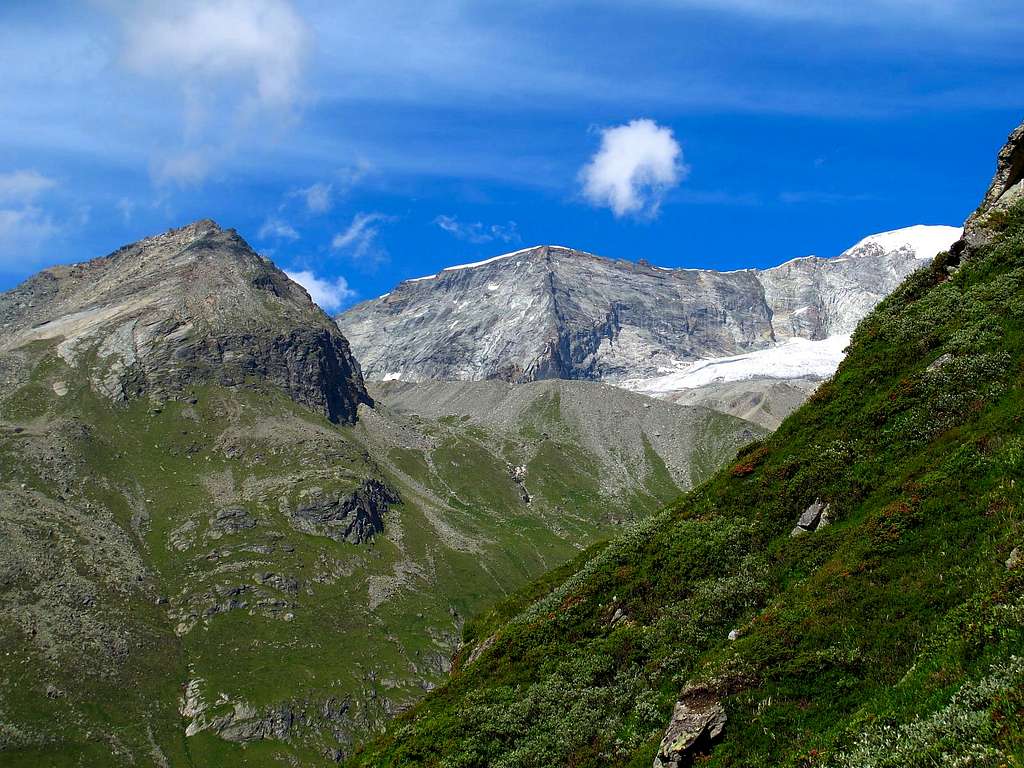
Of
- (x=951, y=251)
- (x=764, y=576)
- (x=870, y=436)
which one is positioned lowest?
(x=764, y=576)

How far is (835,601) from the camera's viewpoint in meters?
28.0

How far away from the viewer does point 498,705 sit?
121ft

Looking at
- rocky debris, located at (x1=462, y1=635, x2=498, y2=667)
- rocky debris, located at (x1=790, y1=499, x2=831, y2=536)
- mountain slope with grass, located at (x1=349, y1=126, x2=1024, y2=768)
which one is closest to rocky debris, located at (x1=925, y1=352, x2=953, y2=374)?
mountain slope with grass, located at (x1=349, y1=126, x2=1024, y2=768)

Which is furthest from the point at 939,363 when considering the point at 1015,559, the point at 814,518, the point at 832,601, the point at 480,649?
the point at 480,649

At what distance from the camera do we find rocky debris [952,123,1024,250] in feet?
165

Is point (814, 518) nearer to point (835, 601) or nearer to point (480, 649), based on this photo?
point (835, 601)

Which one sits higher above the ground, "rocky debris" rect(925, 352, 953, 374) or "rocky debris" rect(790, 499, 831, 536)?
"rocky debris" rect(925, 352, 953, 374)

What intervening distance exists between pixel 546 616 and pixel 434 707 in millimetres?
7666

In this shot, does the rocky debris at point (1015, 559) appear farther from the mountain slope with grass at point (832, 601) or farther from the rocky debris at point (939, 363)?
the rocky debris at point (939, 363)

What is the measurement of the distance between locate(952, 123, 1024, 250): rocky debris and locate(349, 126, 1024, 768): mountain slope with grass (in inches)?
7.4

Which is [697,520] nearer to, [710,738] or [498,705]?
[498,705]

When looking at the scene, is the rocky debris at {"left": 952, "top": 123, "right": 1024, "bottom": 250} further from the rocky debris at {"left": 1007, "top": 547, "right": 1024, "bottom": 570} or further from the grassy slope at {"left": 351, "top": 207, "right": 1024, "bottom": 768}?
the rocky debris at {"left": 1007, "top": 547, "right": 1024, "bottom": 570}

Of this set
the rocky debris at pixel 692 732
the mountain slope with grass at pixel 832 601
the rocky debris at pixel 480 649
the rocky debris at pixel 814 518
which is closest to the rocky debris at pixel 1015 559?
the mountain slope with grass at pixel 832 601

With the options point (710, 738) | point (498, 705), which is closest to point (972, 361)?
point (710, 738)
